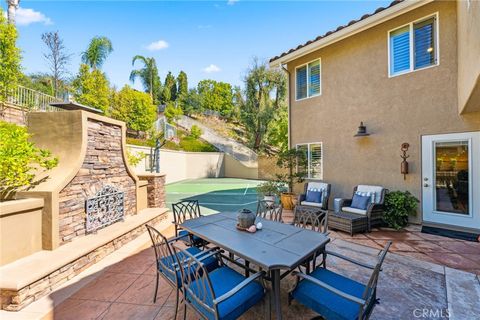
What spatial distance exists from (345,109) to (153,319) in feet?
21.6

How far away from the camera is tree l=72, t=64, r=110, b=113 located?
13805 mm

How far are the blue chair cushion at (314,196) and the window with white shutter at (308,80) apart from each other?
3222 millimetres

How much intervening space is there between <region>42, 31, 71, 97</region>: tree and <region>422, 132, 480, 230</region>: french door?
20220 mm

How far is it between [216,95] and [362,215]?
30833 mm

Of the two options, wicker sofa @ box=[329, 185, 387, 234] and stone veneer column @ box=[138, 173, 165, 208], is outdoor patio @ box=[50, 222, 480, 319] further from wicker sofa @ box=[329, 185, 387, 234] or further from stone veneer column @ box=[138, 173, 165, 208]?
stone veneer column @ box=[138, 173, 165, 208]

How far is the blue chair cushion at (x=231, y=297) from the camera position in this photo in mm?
1818

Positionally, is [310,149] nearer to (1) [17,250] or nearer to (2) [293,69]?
(2) [293,69]

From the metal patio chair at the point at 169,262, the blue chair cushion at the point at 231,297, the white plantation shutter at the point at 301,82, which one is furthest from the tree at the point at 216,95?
the blue chair cushion at the point at 231,297

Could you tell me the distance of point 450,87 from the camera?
4844mm

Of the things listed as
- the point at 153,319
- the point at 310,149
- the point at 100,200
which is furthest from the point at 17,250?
the point at 310,149

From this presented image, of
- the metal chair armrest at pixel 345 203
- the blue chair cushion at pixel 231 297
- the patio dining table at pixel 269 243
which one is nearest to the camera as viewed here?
the blue chair cushion at pixel 231 297

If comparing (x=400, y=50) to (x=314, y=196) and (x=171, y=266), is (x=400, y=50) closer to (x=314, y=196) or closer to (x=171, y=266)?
(x=314, y=196)

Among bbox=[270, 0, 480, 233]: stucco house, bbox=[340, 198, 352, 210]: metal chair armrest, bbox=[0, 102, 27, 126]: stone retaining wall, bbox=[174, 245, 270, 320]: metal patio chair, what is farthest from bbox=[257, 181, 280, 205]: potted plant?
bbox=[0, 102, 27, 126]: stone retaining wall

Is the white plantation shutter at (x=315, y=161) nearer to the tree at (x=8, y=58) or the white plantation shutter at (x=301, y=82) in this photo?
the white plantation shutter at (x=301, y=82)
